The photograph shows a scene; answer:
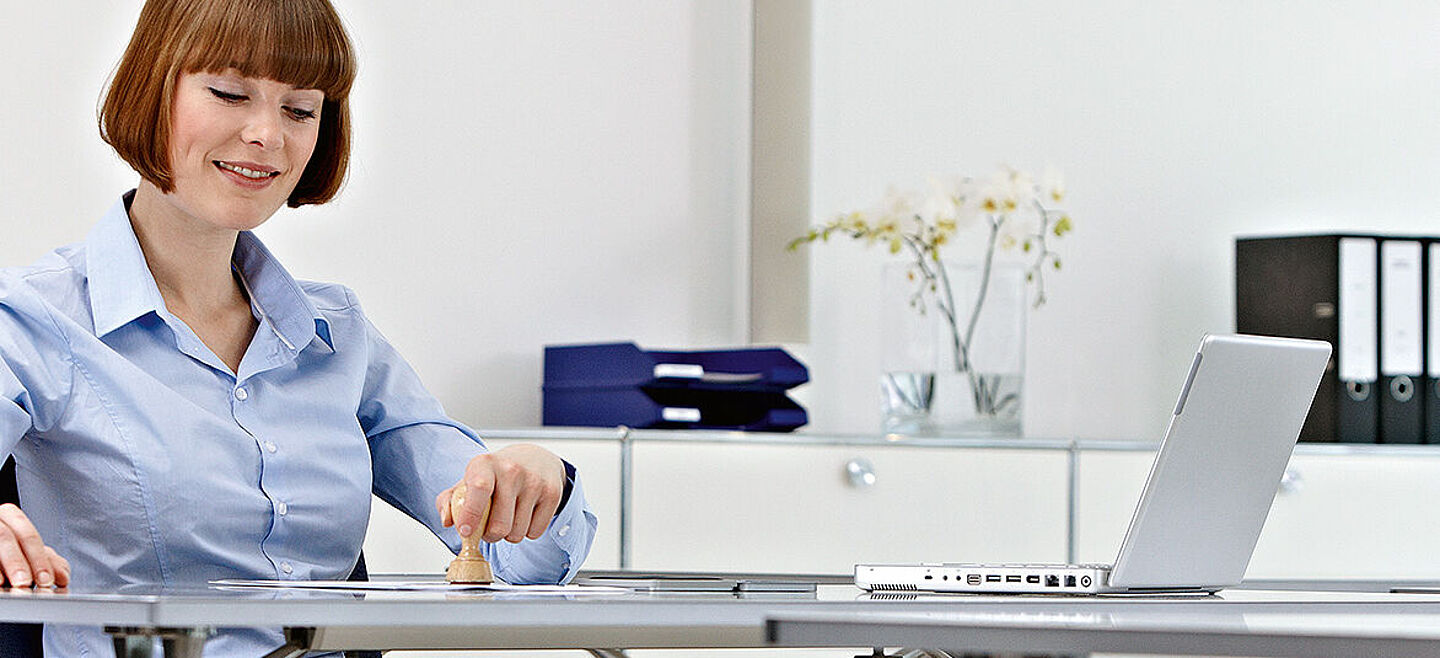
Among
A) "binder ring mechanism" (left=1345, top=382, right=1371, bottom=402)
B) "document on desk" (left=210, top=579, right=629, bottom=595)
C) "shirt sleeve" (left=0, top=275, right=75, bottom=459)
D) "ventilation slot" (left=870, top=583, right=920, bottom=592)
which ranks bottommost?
"ventilation slot" (left=870, top=583, right=920, bottom=592)

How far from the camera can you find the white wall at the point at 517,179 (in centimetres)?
293

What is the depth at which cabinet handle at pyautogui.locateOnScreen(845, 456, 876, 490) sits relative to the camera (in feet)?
9.09

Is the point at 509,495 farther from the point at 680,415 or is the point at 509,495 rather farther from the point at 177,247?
Answer: the point at 680,415

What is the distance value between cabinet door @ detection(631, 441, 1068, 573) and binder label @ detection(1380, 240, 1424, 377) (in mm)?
661

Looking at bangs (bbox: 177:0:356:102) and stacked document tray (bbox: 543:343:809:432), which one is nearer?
bangs (bbox: 177:0:356:102)

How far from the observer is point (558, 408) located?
2922 millimetres

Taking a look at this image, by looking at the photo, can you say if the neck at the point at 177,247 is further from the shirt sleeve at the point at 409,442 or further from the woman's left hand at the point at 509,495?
the woman's left hand at the point at 509,495

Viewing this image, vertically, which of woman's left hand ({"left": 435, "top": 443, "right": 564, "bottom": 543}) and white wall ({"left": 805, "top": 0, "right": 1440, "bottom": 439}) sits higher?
white wall ({"left": 805, "top": 0, "right": 1440, "bottom": 439})

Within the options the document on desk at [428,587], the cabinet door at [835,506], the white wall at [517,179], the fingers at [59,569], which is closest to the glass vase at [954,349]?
the cabinet door at [835,506]

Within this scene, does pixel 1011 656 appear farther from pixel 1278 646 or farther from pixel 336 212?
pixel 336 212

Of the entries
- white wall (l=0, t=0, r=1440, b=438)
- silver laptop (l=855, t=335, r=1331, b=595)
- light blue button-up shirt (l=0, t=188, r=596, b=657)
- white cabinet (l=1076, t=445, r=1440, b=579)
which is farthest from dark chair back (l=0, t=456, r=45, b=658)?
white cabinet (l=1076, t=445, r=1440, b=579)

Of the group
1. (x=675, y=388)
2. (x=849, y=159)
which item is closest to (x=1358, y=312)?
(x=849, y=159)

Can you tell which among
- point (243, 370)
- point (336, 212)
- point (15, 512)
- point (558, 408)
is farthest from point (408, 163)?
point (15, 512)

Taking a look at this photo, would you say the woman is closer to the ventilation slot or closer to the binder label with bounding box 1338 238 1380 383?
the ventilation slot
